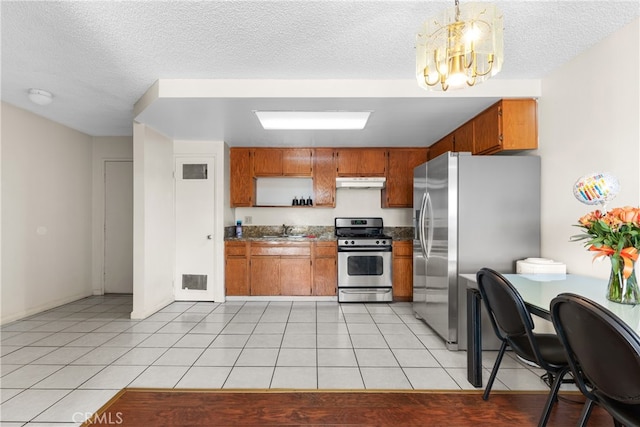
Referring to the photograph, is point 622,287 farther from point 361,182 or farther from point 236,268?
point 236,268

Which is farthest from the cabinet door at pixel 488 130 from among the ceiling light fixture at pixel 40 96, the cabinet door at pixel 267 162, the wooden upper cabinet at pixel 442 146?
the ceiling light fixture at pixel 40 96

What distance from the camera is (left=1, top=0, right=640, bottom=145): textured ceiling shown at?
1.82 meters

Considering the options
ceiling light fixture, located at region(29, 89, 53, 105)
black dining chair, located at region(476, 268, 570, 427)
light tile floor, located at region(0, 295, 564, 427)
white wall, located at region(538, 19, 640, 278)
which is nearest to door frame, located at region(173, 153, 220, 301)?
light tile floor, located at region(0, 295, 564, 427)

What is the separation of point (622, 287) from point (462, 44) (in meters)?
1.47

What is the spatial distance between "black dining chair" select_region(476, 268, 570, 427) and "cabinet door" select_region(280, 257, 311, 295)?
8.88 ft

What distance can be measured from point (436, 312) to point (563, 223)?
4.40 ft

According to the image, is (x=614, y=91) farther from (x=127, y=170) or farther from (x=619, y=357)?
(x=127, y=170)

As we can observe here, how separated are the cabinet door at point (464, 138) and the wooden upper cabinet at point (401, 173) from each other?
98cm

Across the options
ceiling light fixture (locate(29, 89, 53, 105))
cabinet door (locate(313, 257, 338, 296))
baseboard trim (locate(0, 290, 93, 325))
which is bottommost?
baseboard trim (locate(0, 290, 93, 325))

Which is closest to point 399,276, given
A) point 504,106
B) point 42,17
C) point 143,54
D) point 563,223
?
point 563,223

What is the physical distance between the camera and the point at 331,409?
190 centimetres

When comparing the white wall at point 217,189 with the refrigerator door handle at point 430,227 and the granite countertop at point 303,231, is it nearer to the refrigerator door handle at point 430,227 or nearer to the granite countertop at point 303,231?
the granite countertop at point 303,231

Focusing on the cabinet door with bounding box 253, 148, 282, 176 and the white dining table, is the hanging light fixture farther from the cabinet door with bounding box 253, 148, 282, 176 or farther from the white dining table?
the cabinet door with bounding box 253, 148, 282, 176

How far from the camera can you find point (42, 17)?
1890mm
